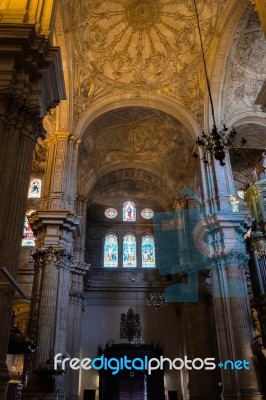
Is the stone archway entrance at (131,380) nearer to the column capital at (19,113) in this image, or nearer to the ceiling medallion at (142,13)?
the column capital at (19,113)

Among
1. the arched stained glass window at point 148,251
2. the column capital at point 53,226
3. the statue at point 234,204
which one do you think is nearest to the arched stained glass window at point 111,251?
the arched stained glass window at point 148,251

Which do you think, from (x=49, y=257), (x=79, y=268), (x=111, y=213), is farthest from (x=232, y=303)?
(x=111, y=213)

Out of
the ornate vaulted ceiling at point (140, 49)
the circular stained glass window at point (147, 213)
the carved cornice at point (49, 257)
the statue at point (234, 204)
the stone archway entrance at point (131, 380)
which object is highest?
the ornate vaulted ceiling at point (140, 49)

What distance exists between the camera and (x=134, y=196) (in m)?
24.2

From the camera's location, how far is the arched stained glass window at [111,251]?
73.3ft

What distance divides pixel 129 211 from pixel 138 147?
16.5 ft

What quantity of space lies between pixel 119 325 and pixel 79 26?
14.8 metres

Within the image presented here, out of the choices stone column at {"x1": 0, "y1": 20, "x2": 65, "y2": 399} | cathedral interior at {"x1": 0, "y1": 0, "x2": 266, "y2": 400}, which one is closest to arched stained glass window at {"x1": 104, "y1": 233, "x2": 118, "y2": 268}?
cathedral interior at {"x1": 0, "y1": 0, "x2": 266, "y2": 400}

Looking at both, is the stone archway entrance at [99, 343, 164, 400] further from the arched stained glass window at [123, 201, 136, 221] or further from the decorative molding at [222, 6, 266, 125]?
the decorative molding at [222, 6, 266, 125]

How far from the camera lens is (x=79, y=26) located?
15.6 meters

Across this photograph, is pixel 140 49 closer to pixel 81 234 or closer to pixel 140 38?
pixel 140 38

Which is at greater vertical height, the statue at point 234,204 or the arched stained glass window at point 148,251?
the arched stained glass window at point 148,251

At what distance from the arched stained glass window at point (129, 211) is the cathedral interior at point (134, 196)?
0.13 metres

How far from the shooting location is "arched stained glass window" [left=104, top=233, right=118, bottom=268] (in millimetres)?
22347
